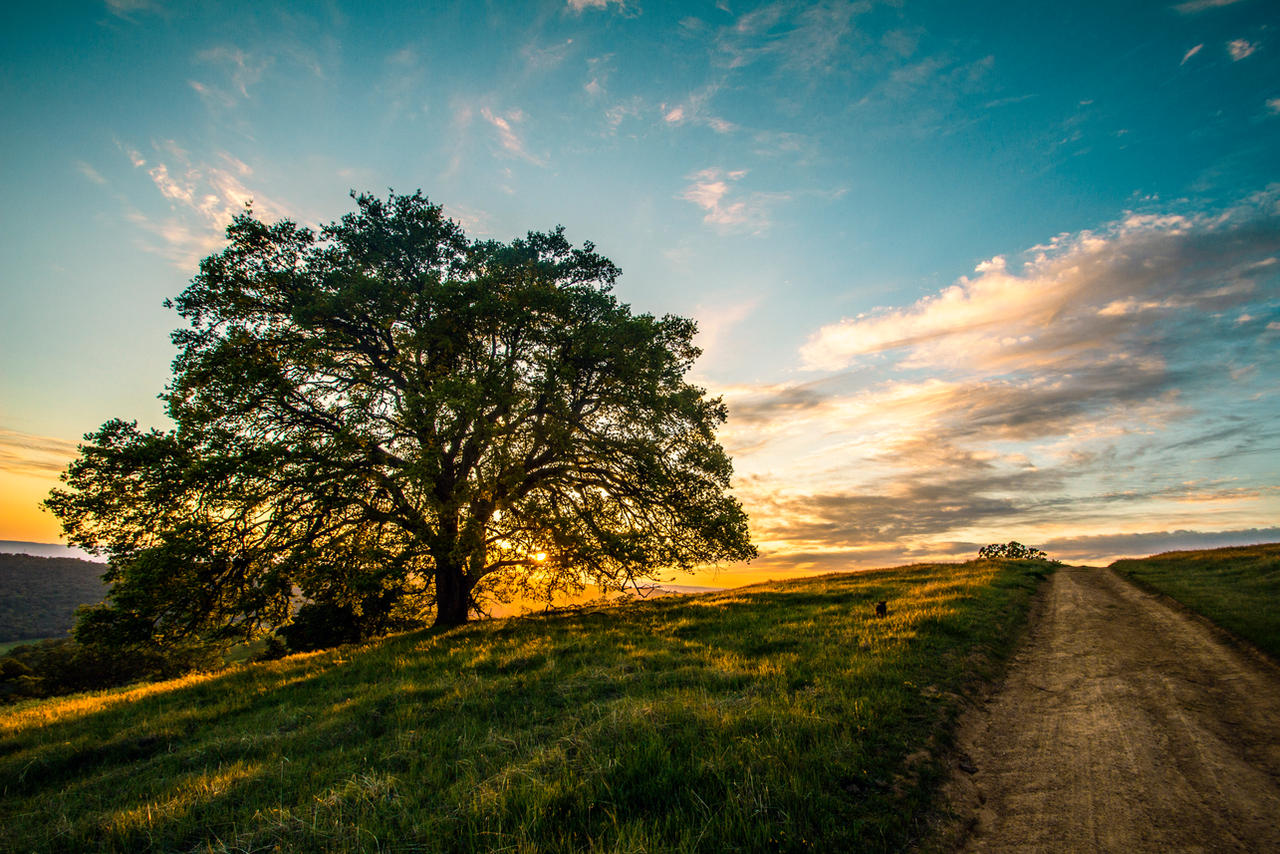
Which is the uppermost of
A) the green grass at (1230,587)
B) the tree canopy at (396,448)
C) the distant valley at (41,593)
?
the tree canopy at (396,448)

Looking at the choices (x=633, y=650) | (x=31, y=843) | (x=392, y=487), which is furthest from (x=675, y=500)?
(x=31, y=843)

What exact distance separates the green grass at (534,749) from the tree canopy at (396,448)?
366 cm

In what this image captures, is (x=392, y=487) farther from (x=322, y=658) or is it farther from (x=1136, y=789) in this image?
(x=1136, y=789)

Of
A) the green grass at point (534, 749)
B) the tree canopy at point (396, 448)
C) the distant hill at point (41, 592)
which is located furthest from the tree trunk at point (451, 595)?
the distant hill at point (41, 592)

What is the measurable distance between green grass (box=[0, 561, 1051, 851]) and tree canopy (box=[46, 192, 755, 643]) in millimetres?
3660

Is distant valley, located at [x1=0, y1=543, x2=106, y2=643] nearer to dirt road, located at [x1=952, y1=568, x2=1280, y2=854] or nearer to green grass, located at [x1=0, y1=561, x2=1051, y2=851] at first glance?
green grass, located at [x1=0, y1=561, x2=1051, y2=851]

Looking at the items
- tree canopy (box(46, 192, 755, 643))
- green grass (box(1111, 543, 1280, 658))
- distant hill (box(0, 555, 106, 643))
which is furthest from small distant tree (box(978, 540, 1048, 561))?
distant hill (box(0, 555, 106, 643))

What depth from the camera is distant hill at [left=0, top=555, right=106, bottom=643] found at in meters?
76.4

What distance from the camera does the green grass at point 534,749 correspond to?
4.41 m

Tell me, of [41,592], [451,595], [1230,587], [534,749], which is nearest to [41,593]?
[41,592]

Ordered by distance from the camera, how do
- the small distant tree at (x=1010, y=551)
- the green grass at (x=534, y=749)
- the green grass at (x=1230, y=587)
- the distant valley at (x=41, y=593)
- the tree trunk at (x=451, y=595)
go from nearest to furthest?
the green grass at (x=534, y=749) < the green grass at (x=1230, y=587) < the tree trunk at (x=451, y=595) < the small distant tree at (x=1010, y=551) < the distant valley at (x=41, y=593)

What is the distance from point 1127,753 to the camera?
19.5 feet

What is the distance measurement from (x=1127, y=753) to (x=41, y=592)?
486 ft

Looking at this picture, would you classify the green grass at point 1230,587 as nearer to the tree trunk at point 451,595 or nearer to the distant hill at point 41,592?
the tree trunk at point 451,595
